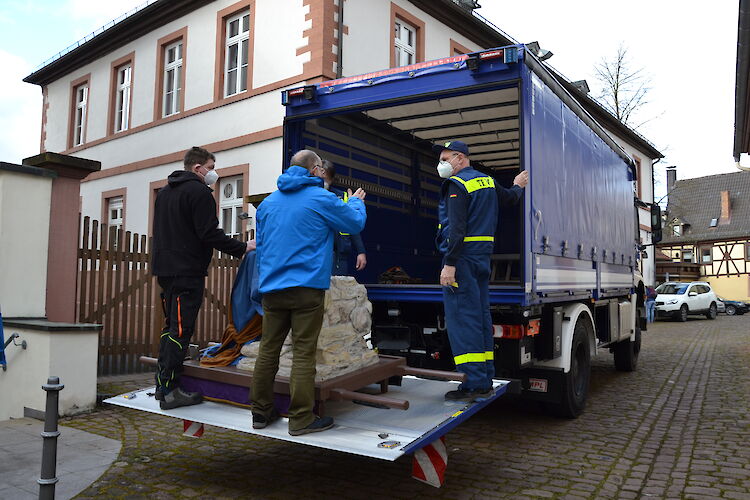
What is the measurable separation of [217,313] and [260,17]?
6973 mm

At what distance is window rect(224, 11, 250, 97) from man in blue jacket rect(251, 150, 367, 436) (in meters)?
10.7

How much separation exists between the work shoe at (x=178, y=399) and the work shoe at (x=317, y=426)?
0.95 m

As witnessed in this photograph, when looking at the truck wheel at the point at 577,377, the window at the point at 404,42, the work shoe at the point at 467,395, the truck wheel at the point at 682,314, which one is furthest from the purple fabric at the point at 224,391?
the truck wheel at the point at 682,314

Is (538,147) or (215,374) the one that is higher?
(538,147)

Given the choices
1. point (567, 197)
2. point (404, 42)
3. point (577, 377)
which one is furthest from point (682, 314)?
point (567, 197)

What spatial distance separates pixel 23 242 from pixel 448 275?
4.80m

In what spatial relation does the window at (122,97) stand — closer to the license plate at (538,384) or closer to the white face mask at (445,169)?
the white face mask at (445,169)

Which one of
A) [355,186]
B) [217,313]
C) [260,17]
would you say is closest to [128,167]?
[260,17]

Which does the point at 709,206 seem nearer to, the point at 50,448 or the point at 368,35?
the point at 368,35

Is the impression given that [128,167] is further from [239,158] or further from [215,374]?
[215,374]

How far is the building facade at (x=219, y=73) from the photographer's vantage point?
41.0 ft

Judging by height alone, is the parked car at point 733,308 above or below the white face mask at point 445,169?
below

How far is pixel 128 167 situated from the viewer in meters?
16.3

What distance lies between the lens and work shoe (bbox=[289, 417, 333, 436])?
3.47 metres
